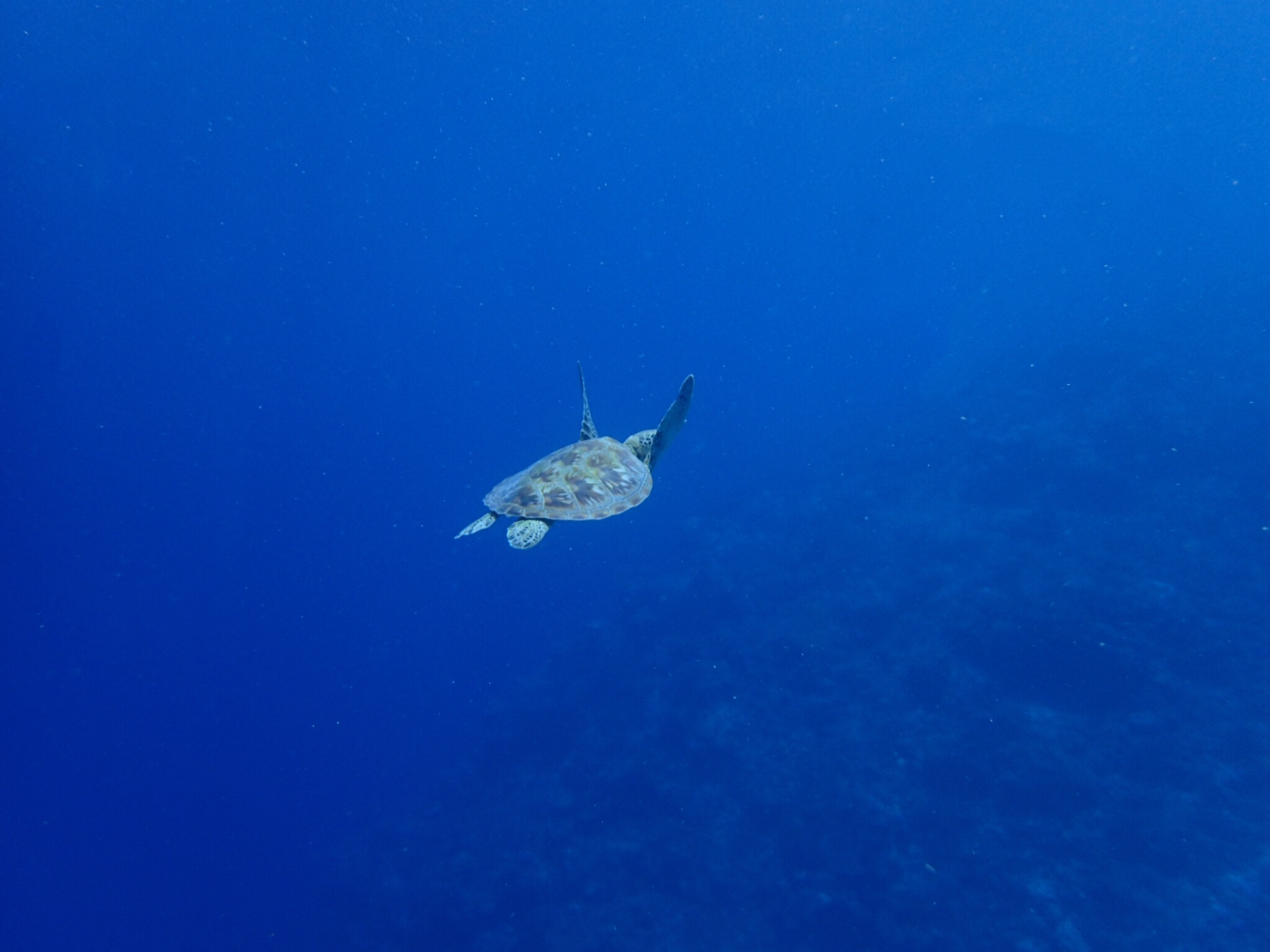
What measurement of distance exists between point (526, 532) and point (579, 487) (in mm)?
948

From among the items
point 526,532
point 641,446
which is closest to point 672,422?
point 641,446

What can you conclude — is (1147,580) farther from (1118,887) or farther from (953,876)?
(953,876)

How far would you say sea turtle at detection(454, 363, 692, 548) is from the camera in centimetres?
780

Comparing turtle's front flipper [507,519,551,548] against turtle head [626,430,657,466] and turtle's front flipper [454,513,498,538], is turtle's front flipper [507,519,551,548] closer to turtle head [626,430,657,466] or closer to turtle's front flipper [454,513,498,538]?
turtle's front flipper [454,513,498,538]

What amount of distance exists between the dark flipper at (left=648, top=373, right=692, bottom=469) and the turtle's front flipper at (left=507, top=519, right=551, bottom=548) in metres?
2.04

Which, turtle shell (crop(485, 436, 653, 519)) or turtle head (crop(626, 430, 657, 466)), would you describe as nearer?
turtle shell (crop(485, 436, 653, 519))

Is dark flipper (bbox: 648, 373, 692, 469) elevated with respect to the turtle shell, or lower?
elevated

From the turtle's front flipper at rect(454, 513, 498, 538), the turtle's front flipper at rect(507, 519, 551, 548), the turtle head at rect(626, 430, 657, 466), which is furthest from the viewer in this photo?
the turtle head at rect(626, 430, 657, 466)

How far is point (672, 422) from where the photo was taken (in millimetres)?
8258

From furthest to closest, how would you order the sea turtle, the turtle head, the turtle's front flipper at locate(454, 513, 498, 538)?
the turtle head < the turtle's front flipper at locate(454, 513, 498, 538) < the sea turtle

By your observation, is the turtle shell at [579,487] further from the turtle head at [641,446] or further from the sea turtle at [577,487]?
the turtle head at [641,446]

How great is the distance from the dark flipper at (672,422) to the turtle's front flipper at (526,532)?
2.04m

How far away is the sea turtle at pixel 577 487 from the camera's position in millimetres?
7801

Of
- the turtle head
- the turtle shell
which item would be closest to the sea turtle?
the turtle shell
